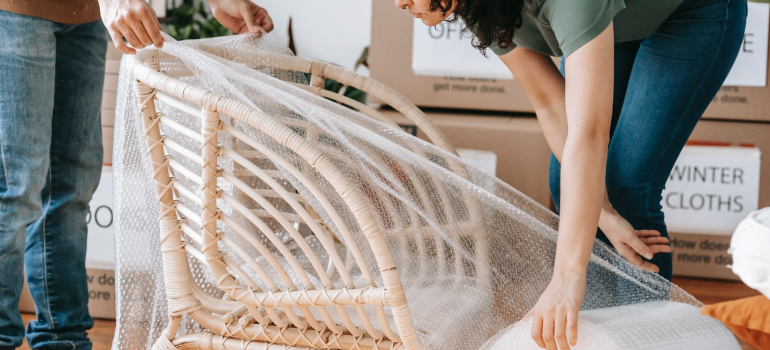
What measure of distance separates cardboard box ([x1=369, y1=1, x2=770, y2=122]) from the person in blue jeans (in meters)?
0.49

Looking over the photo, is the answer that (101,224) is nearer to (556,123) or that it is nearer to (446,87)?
(446,87)

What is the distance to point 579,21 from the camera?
699mm

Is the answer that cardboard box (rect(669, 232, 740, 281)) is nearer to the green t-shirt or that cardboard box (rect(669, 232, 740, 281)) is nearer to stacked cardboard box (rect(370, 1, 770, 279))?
stacked cardboard box (rect(370, 1, 770, 279))

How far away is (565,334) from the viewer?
0.67 meters

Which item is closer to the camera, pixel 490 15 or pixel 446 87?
pixel 490 15

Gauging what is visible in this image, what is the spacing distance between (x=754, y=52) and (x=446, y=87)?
0.63m

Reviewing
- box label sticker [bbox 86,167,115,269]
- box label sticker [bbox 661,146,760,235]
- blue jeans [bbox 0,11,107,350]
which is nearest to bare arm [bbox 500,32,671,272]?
blue jeans [bbox 0,11,107,350]

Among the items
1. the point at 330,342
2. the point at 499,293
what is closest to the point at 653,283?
the point at 499,293

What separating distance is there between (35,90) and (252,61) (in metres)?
0.29

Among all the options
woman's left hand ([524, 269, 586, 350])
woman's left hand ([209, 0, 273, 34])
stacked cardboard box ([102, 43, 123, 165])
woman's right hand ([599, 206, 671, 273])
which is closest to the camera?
woman's left hand ([524, 269, 586, 350])

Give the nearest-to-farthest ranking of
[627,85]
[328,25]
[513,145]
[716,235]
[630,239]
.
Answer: [630,239] → [627,85] → [513,145] → [716,235] → [328,25]

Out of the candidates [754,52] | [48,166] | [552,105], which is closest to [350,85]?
[552,105]

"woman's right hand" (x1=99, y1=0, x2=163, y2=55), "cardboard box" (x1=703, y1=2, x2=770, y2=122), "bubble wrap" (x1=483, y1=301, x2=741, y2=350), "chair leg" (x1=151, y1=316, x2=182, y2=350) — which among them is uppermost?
"woman's right hand" (x1=99, y1=0, x2=163, y2=55)

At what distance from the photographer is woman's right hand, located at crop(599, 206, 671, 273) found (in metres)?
0.90
